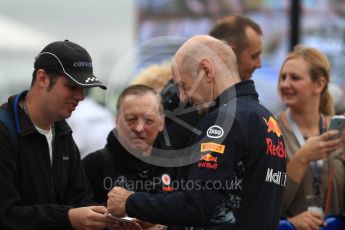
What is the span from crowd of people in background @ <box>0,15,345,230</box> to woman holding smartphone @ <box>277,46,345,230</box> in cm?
19

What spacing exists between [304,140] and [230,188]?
5.84 ft

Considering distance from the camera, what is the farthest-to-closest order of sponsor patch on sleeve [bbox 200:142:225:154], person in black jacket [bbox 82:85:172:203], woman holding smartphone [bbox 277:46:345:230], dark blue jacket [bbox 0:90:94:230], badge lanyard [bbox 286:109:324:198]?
badge lanyard [bbox 286:109:324:198], woman holding smartphone [bbox 277:46:345:230], person in black jacket [bbox 82:85:172:203], dark blue jacket [bbox 0:90:94:230], sponsor patch on sleeve [bbox 200:142:225:154]

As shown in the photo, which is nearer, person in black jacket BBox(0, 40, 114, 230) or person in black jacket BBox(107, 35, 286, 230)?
person in black jacket BBox(107, 35, 286, 230)

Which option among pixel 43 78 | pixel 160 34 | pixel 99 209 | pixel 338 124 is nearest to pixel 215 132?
pixel 99 209

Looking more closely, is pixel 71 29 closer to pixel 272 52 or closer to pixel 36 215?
pixel 272 52

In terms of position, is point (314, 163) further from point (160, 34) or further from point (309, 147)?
point (160, 34)

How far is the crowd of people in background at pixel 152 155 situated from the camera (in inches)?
132

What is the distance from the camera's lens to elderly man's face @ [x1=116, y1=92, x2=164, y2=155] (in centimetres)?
435

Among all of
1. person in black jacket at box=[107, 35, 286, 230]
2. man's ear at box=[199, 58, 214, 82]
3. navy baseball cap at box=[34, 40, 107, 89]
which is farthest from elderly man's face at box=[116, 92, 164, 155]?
man's ear at box=[199, 58, 214, 82]

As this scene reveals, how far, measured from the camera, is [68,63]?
12.1 ft

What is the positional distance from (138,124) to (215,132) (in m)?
1.11

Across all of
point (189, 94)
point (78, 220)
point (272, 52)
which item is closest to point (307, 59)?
point (189, 94)

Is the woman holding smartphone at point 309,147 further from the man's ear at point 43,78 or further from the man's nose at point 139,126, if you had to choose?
the man's ear at point 43,78

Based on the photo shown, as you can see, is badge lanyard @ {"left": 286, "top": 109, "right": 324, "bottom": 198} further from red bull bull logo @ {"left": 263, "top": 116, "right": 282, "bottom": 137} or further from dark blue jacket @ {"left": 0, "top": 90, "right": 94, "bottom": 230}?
dark blue jacket @ {"left": 0, "top": 90, "right": 94, "bottom": 230}
